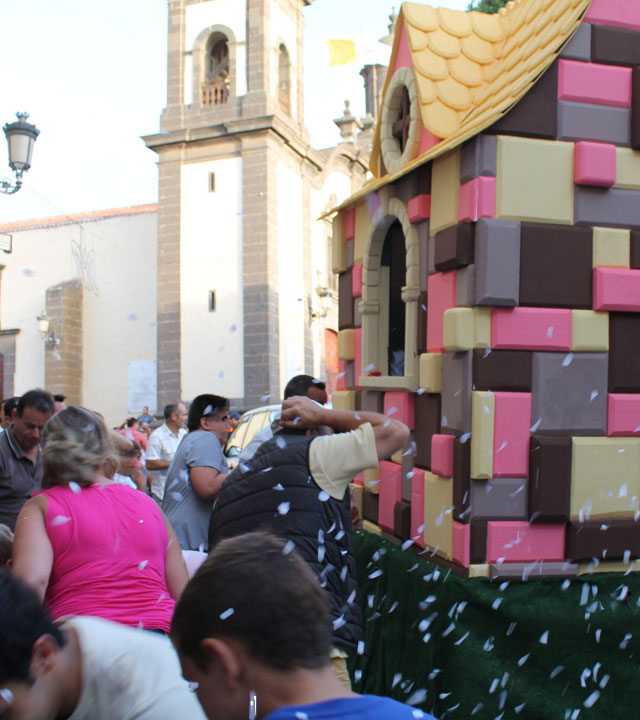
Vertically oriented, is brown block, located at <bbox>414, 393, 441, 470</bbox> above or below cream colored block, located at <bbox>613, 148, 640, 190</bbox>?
below

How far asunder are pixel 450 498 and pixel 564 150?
1617 millimetres

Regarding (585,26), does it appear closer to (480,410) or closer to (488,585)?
(480,410)

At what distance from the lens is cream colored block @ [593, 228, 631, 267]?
11.7 feet

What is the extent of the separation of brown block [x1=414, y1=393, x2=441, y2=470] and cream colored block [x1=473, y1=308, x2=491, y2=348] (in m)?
0.46

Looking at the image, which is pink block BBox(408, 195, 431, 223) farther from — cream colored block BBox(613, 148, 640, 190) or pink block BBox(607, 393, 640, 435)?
pink block BBox(607, 393, 640, 435)

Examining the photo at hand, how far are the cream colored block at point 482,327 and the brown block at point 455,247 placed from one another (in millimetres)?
226

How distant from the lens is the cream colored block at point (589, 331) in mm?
3543

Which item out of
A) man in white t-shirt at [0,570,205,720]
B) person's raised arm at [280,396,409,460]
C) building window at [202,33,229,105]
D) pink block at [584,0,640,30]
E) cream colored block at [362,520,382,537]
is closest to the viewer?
man in white t-shirt at [0,570,205,720]

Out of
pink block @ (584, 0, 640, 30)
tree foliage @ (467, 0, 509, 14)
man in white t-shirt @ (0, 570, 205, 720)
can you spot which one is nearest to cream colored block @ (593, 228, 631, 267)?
pink block @ (584, 0, 640, 30)

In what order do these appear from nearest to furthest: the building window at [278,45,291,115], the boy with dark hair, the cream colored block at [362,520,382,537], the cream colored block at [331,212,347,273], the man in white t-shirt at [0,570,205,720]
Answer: the boy with dark hair < the man in white t-shirt at [0,570,205,720] < the cream colored block at [362,520,382,537] < the cream colored block at [331,212,347,273] < the building window at [278,45,291,115]

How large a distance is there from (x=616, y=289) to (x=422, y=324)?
935 mm

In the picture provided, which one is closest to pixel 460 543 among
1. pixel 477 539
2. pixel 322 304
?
pixel 477 539

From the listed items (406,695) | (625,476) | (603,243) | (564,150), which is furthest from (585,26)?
(406,695)

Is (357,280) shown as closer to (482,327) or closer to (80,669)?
(482,327)
